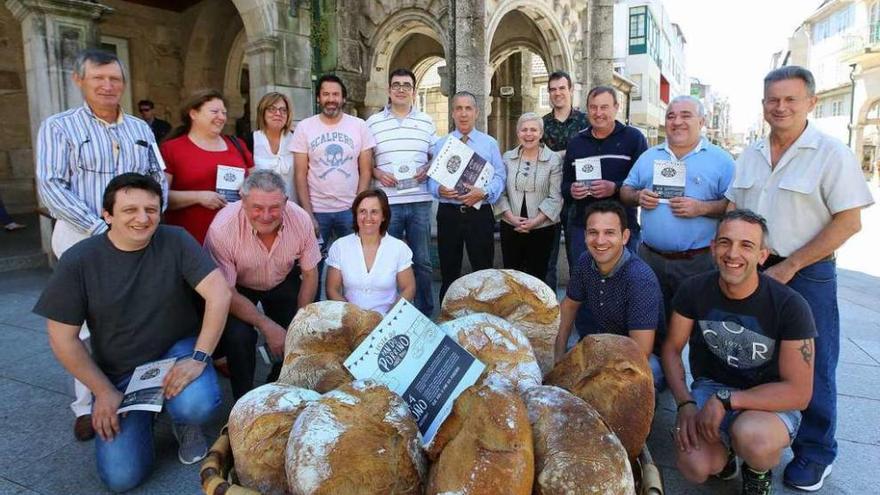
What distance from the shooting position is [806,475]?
2654mm

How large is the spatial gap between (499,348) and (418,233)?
2.75 metres

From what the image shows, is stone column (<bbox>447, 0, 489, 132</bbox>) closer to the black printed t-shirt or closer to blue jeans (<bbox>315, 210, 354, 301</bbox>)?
blue jeans (<bbox>315, 210, 354, 301</bbox>)

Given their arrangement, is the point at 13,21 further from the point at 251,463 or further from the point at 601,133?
the point at 251,463

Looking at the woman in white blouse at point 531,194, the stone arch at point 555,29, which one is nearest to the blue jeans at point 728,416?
the woman in white blouse at point 531,194

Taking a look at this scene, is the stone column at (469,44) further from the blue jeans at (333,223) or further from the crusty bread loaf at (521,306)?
the crusty bread loaf at (521,306)

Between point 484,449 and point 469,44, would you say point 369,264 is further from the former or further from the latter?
point 469,44

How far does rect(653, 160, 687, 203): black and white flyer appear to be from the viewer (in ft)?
11.4

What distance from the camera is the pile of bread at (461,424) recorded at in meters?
1.42

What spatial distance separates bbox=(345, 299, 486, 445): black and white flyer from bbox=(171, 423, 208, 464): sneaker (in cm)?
147

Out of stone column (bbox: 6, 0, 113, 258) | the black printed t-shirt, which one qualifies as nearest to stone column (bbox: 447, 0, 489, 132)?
stone column (bbox: 6, 0, 113, 258)

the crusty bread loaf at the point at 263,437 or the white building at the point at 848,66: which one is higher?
the white building at the point at 848,66

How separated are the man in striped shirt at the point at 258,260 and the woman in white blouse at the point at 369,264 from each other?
0.21 meters

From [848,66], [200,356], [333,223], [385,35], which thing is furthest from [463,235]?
[848,66]

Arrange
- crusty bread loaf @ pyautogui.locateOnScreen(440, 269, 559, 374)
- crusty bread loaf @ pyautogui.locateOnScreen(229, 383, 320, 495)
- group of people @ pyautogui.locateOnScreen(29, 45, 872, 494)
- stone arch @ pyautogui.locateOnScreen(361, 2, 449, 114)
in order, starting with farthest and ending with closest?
stone arch @ pyautogui.locateOnScreen(361, 2, 449, 114) < group of people @ pyautogui.locateOnScreen(29, 45, 872, 494) < crusty bread loaf @ pyautogui.locateOnScreen(440, 269, 559, 374) < crusty bread loaf @ pyautogui.locateOnScreen(229, 383, 320, 495)
